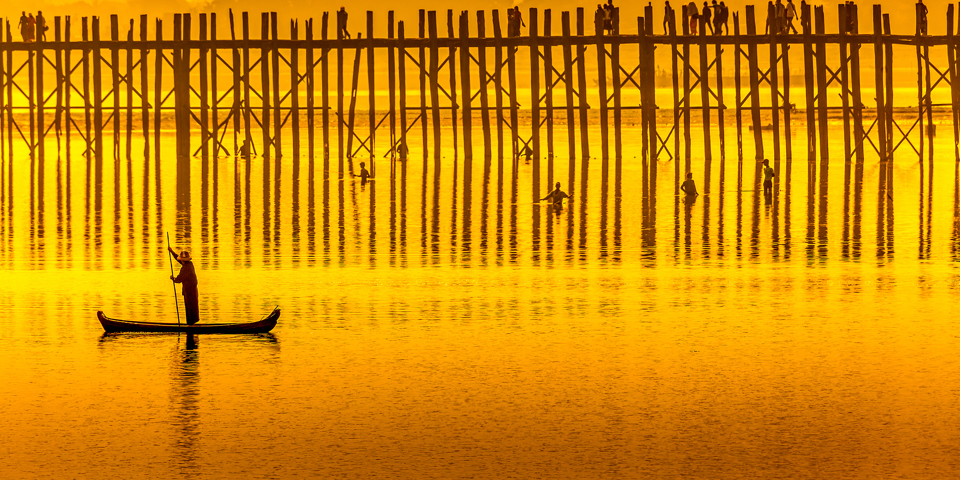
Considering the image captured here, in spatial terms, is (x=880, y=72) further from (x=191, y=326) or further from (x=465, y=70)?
(x=191, y=326)

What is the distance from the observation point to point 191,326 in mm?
12648

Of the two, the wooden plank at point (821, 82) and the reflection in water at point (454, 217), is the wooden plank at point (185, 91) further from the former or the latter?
the wooden plank at point (821, 82)

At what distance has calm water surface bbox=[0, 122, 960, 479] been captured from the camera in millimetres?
9000

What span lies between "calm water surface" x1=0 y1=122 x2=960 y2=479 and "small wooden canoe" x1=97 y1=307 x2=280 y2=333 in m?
0.08

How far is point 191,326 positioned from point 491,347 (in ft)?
7.62

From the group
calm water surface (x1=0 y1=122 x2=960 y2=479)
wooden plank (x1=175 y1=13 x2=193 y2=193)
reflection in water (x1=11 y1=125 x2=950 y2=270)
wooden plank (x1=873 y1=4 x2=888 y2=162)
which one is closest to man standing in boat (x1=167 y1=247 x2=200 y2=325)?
calm water surface (x1=0 y1=122 x2=960 y2=479)

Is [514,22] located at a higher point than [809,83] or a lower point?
higher

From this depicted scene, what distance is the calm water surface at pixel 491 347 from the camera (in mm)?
9000

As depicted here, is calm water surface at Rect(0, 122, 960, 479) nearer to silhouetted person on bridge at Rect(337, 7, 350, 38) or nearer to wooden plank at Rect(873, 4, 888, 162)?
wooden plank at Rect(873, 4, 888, 162)

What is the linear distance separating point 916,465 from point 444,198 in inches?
731

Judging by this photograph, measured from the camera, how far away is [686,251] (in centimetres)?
1864

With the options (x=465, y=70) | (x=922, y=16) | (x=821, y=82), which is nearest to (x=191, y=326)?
(x=465, y=70)

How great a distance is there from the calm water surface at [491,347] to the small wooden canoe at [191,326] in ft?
0.27

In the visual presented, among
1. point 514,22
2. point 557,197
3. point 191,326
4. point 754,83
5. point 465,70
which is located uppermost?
point 514,22
